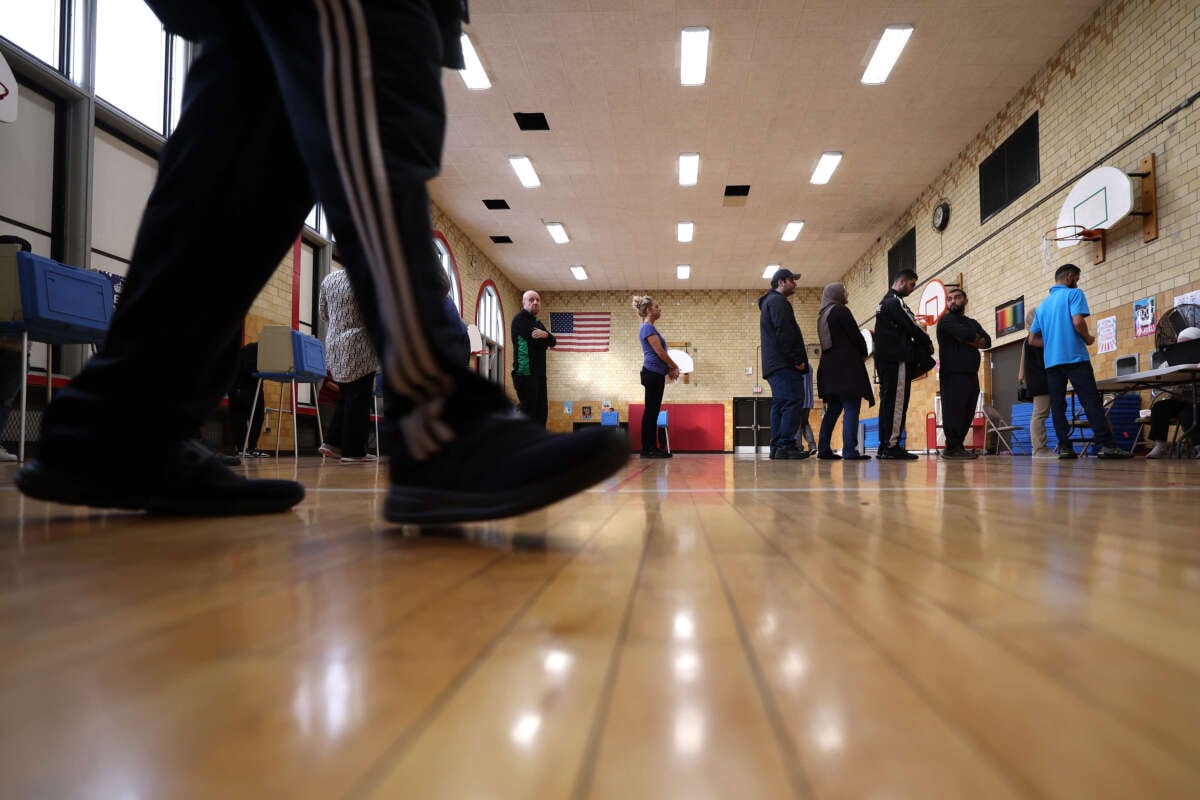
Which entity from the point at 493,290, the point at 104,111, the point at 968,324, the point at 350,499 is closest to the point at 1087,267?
the point at 968,324

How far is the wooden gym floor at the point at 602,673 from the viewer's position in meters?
0.18

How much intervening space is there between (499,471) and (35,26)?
546cm

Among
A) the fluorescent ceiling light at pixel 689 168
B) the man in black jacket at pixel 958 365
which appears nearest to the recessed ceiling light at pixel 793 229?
the fluorescent ceiling light at pixel 689 168

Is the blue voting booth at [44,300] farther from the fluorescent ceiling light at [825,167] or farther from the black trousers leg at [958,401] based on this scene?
the fluorescent ceiling light at [825,167]

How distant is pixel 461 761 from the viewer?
0.60ft

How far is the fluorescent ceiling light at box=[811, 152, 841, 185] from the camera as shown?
27.4ft

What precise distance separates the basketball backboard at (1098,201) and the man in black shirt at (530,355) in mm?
4400

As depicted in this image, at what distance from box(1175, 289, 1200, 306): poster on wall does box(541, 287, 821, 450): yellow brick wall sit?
9.85m

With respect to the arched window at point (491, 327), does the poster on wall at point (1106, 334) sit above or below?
below

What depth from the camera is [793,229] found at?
10.9 metres

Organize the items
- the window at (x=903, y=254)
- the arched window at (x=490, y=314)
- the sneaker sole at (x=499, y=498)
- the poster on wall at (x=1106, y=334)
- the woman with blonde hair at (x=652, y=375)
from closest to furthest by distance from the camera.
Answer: the sneaker sole at (x=499, y=498) → the woman with blonde hair at (x=652, y=375) → the poster on wall at (x=1106, y=334) → the window at (x=903, y=254) → the arched window at (x=490, y=314)

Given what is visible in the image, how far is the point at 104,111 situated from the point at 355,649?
5.94 meters

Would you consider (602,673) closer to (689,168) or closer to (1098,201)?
(1098,201)

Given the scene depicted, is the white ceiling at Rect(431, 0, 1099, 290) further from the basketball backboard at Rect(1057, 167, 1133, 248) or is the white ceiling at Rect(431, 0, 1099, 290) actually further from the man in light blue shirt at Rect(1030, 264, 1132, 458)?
the man in light blue shirt at Rect(1030, 264, 1132, 458)
